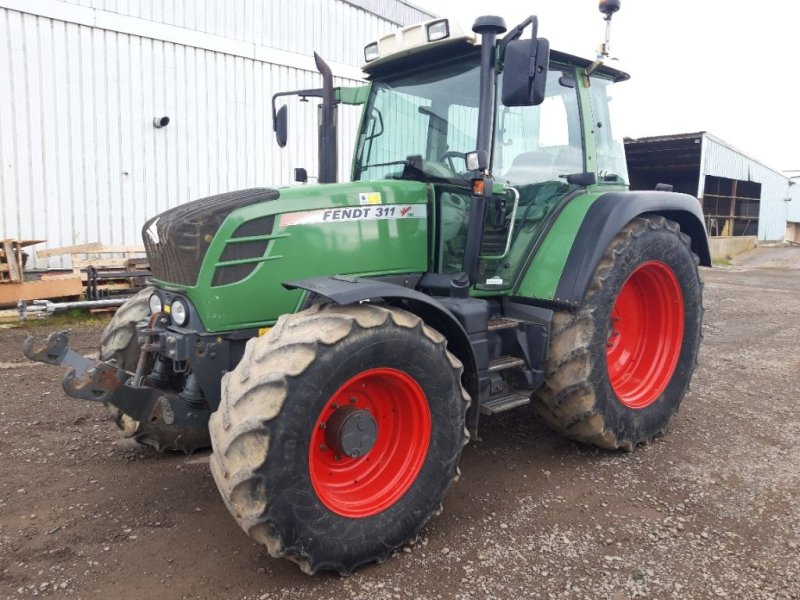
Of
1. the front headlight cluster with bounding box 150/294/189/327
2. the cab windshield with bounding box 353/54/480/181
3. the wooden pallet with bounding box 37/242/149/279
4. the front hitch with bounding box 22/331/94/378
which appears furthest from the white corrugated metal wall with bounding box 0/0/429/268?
the front hitch with bounding box 22/331/94/378

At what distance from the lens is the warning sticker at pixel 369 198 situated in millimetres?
3330

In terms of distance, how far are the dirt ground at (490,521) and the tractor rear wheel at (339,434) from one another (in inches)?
8.4

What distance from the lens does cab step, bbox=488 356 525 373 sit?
355 centimetres

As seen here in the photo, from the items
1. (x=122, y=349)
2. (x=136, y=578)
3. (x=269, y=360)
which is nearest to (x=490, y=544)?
(x=269, y=360)

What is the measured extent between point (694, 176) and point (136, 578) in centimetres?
2340

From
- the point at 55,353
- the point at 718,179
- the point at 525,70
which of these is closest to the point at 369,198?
the point at 525,70

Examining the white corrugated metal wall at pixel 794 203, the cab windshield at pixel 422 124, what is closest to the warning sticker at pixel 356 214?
the cab windshield at pixel 422 124

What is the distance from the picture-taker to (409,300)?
308 cm

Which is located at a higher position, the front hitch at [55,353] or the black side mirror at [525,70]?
the black side mirror at [525,70]

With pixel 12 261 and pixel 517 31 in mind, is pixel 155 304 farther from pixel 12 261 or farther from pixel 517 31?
pixel 12 261

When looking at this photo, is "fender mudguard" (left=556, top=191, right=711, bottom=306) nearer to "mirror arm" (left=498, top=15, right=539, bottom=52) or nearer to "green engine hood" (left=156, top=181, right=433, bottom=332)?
"green engine hood" (left=156, top=181, right=433, bottom=332)

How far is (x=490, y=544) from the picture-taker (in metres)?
2.93

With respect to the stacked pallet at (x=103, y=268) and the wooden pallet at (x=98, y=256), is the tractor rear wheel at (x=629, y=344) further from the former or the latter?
the wooden pallet at (x=98, y=256)

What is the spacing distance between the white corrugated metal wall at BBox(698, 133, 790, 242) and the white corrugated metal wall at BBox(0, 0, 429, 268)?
14.4 meters
